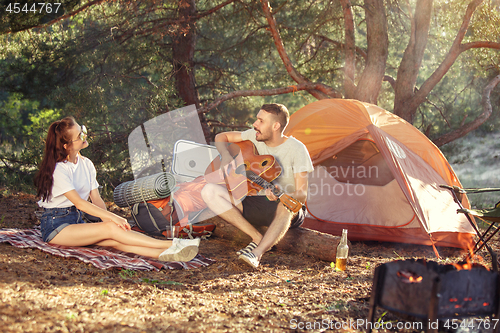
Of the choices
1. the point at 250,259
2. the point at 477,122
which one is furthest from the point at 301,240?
the point at 477,122

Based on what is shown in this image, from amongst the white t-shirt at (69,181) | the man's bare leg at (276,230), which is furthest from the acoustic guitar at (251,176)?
the white t-shirt at (69,181)

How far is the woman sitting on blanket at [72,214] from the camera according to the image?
124 inches

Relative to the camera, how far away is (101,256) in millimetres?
3143

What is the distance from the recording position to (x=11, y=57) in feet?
25.2

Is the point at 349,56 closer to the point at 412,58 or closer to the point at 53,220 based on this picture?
the point at 412,58

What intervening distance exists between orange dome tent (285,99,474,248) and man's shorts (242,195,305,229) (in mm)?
1356

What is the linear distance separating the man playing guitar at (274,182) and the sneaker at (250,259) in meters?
0.22

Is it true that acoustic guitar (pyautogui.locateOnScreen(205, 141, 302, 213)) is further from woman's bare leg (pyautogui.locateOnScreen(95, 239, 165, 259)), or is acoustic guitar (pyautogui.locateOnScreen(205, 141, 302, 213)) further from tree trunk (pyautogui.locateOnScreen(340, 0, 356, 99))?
tree trunk (pyautogui.locateOnScreen(340, 0, 356, 99))

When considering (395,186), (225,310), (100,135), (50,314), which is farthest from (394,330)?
(100,135)

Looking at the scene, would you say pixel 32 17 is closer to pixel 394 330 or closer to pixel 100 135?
pixel 100 135

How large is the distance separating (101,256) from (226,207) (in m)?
1.13

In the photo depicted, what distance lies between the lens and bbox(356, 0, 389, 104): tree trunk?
665 cm

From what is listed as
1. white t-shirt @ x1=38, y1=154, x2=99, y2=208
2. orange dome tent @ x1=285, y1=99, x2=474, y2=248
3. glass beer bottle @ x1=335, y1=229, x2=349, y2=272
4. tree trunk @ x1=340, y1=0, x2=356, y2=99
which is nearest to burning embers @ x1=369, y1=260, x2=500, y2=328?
glass beer bottle @ x1=335, y1=229, x2=349, y2=272

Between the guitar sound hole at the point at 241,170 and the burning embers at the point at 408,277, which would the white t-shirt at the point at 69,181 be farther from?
the burning embers at the point at 408,277
